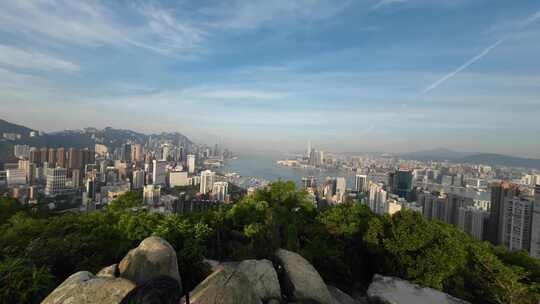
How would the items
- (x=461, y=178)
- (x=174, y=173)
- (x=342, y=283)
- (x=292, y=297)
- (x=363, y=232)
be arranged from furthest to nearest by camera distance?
(x=461, y=178), (x=174, y=173), (x=363, y=232), (x=342, y=283), (x=292, y=297)

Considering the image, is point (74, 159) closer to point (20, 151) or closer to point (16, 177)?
point (16, 177)

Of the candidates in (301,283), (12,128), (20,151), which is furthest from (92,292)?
(12,128)

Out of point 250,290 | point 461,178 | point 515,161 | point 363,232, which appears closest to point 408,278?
point 363,232

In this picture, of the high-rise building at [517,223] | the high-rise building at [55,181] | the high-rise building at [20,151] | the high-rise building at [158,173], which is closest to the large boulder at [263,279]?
the high-rise building at [517,223]

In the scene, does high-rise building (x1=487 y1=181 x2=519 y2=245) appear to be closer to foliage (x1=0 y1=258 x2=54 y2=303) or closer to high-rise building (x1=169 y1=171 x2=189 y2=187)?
foliage (x1=0 y1=258 x2=54 y2=303)

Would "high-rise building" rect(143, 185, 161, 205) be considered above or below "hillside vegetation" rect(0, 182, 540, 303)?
below

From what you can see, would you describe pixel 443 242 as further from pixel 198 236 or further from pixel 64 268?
pixel 64 268

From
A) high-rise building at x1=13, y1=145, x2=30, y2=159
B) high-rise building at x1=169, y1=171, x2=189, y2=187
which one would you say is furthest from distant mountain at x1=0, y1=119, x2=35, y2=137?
high-rise building at x1=169, y1=171, x2=189, y2=187
